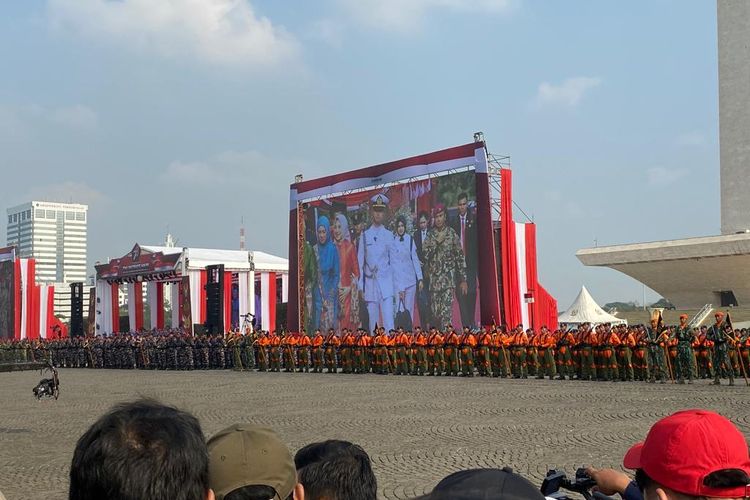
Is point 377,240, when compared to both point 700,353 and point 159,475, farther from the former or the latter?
point 159,475

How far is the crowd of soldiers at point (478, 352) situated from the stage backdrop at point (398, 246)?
116cm

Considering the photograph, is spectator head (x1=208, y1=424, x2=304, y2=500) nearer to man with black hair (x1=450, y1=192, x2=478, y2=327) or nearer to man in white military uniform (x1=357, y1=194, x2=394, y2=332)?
man with black hair (x1=450, y1=192, x2=478, y2=327)

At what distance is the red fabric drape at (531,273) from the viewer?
2350 cm

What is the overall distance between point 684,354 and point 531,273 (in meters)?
7.04

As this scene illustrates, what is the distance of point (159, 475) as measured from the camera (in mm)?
1614

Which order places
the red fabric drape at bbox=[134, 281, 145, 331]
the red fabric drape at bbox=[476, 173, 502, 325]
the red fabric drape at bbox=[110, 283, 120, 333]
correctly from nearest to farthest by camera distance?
the red fabric drape at bbox=[476, 173, 502, 325] → the red fabric drape at bbox=[134, 281, 145, 331] → the red fabric drape at bbox=[110, 283, 120, 333]

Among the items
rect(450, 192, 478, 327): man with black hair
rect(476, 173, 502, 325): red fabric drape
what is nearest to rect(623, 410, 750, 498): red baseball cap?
rect(476, 173, 502, 325): red fabric drape

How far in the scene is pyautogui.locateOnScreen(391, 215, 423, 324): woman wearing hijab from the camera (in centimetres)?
2472

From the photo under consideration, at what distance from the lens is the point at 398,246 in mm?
25453

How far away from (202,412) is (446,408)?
3.89 m

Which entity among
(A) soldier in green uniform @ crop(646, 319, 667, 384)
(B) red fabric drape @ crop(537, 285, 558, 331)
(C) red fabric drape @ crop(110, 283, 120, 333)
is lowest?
(A) soldier in green uniform @ crop(646, 319, 667, 384)

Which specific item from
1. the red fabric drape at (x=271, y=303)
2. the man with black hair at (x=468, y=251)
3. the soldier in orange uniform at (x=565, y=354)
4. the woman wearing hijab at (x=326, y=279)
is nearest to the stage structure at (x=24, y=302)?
the red fabric drape at (x=271, y=303)

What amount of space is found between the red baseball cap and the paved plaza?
6.83 feet

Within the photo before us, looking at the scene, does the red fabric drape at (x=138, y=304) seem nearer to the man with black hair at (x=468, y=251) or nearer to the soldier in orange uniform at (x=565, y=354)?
the man with black hair at (x=468, y=251)
